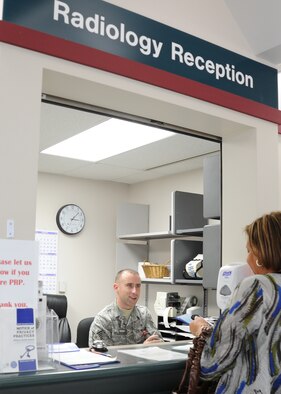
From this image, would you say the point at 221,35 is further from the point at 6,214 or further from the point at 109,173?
the point at 109,173

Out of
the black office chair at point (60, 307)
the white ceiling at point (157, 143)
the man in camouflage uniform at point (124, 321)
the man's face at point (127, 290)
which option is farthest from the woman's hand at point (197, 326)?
the black office chair at point (60, 307)

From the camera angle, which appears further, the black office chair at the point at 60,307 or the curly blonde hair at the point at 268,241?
the black office chair at the point at 60,307

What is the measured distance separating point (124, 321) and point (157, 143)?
156cm

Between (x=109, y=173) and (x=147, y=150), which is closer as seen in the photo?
(x=147, y=150)

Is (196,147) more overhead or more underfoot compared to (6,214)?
more overhead

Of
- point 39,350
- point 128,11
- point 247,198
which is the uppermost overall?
point 128,11

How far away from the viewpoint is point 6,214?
1967mm

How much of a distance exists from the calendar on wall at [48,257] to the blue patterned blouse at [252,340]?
4.02 m

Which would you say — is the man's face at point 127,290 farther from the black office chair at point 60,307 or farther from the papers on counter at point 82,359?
the papers on counter at point 82,359

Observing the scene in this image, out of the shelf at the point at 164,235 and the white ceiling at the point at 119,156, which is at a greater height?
the white ceiling at the point at 119,156

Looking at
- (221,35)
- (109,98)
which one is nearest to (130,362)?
(109,98)

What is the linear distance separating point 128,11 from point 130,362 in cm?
163

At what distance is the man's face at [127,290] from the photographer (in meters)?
3.63

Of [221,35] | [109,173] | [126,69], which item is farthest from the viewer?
[109,173]
